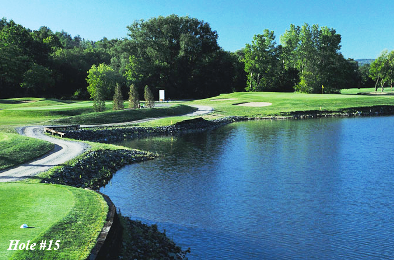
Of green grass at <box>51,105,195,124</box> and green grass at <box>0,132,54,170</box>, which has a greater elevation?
green grass at <box>51,105,195,124</box>

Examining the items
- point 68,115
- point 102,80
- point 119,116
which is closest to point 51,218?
point 119,116

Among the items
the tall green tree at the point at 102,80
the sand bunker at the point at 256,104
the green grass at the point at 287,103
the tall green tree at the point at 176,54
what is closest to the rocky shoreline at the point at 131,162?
the green grass at the point at 287,103

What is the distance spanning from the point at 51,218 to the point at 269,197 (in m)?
10.5

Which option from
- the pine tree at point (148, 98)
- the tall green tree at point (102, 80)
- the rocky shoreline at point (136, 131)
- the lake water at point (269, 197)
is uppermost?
the tall green tree at point (102, 80)

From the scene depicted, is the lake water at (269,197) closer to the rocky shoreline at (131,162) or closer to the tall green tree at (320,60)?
the rocky shoreline at (131,162)

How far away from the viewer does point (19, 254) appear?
8883 mm

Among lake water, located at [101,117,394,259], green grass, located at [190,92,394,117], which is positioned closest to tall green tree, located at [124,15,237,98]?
green grass, located at [190,92,394,117]

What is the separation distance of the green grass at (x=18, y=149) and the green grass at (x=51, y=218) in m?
7.73

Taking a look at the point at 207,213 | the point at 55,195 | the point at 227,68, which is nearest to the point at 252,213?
the point at 207,213

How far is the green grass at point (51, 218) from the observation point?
9.58m

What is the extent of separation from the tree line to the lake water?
200 ft

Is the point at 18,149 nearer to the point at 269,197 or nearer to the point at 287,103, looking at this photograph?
the point at 269,197

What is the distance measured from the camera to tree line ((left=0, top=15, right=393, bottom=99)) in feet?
296

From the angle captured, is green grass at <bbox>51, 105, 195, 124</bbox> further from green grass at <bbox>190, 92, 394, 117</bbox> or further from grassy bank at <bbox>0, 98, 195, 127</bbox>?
green grass at <bbox>190, 92, 394, 117</bbox>
